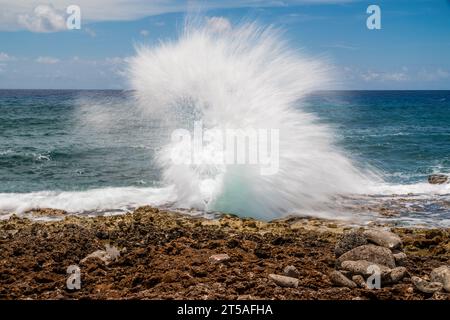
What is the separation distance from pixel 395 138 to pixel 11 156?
24.3 metres

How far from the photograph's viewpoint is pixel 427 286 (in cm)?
601

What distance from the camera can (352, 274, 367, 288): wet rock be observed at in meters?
6.21

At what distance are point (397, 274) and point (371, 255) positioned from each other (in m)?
0.50

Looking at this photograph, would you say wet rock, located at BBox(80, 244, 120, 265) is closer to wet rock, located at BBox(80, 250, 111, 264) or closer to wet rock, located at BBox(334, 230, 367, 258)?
wet rock, located at BBox(80, 250, 111, 264)

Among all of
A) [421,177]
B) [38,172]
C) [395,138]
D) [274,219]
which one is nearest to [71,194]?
[38,172]

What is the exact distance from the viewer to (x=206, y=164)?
1405 centimetres

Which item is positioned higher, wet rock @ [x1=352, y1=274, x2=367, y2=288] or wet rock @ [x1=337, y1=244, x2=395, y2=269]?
wet rock @ [x1=337, y1=244, x2=395, y2=269]

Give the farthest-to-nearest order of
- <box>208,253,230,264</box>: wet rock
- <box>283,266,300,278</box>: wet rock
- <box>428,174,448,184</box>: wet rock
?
1. <box>428,174,448,184</box>: wet rock
2. <box>208,253,230,264</box>: wet rock
3. <box>283,266,300,278</box>: wet rock

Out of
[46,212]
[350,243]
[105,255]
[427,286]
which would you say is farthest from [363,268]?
[46,212]

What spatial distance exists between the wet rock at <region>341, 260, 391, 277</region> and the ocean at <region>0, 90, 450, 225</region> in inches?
239

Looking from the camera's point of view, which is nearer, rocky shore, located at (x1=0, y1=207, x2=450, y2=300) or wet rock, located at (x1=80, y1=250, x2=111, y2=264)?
rocky shore, located at (x1=0, y1=207, x2=450, y2=300)

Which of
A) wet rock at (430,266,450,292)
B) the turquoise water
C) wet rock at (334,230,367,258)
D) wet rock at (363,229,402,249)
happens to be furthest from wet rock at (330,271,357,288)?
the turquoise water

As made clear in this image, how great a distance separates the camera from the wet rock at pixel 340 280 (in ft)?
20.5

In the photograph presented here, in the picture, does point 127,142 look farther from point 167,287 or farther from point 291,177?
point 167,287
